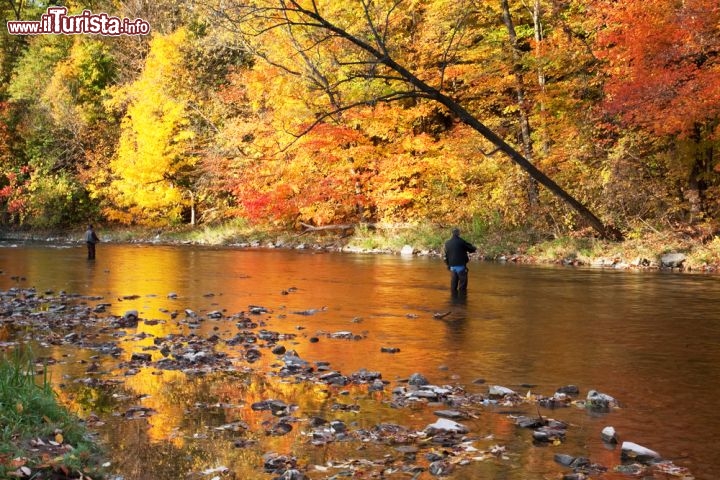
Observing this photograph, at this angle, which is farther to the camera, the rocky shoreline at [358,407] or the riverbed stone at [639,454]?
the riverbed stone at [639,454]

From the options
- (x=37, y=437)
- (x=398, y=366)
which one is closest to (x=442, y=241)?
(x=398, y=366)

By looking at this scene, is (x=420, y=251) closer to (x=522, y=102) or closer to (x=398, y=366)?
(x=522, y=102)

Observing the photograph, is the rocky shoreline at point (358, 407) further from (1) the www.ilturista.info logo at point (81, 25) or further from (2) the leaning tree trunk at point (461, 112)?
(1) the www.ilturista.info logo at point (81, 25)

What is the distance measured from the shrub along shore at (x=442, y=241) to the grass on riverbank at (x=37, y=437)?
875 inches

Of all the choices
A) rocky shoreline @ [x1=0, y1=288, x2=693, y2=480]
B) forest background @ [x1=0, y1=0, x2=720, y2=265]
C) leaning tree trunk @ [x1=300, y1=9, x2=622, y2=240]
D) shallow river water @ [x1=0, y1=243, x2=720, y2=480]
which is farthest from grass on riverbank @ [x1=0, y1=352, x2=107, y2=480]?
forest background @ [x1=0, y1=0, x2=720, y2=265]

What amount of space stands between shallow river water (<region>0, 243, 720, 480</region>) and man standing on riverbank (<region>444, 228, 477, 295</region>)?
0.59 meters

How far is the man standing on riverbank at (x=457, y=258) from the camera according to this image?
1772 cm

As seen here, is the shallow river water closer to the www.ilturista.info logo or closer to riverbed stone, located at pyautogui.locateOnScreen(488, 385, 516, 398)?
riverbed stone, located at pyautogui.locateOnScreen(488, 385, 516, 398)

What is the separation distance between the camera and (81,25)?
171 feet

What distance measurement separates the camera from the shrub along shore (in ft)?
85.0

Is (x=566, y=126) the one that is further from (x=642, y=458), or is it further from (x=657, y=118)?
(x=642, y=458)

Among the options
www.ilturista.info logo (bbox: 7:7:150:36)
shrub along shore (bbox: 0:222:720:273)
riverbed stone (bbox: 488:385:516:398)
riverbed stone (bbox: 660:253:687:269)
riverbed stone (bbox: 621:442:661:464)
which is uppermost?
www.ilturista.info logo (bbox: 7:7:150:36)

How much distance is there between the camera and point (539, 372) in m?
9.93

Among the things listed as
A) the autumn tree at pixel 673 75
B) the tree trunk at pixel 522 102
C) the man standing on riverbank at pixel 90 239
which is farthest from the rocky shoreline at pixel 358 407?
the tree trunk at pixel 522 102
